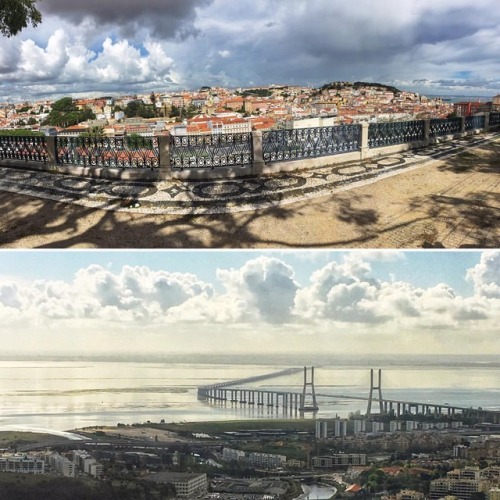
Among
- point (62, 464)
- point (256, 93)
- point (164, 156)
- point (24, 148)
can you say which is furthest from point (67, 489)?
point (256, 93)

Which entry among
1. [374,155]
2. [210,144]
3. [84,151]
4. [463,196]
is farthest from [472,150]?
[84,151]

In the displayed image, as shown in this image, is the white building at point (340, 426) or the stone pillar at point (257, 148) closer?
the white building at point (340, 426)

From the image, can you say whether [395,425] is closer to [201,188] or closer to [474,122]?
[201,188]

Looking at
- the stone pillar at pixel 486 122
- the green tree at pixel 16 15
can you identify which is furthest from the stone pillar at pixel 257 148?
the stone pillar at pixel 486 122

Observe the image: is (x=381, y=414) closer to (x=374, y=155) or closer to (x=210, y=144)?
(x=210, y=144)

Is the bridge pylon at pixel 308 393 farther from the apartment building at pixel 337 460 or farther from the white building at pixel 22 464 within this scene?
the white building at pixel 22 464

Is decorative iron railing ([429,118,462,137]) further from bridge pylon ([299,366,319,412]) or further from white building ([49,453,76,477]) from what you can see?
white building ([49,453,76,477])

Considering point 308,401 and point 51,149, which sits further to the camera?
point 51,149
